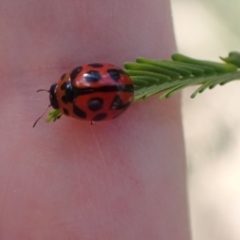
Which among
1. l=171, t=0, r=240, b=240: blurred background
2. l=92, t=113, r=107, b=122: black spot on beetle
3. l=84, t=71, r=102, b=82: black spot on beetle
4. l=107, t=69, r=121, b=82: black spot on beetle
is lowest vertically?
l=171, t=0, r=240, b=240: blurred background

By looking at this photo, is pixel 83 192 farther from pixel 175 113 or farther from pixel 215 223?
pixel 215 223

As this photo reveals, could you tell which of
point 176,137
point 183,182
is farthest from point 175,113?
point 183,182

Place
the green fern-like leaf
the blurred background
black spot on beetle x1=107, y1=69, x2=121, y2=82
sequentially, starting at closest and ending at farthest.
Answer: the green fern-like leaf → black spot on beetle x1=107, y1=69, x2=121, y2=82 → the blurred background

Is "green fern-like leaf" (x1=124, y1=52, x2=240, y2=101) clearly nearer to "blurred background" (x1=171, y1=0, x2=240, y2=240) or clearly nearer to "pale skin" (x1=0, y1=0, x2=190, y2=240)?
"pale skin" (x1=0, y1=0, x2=190, y2=240)

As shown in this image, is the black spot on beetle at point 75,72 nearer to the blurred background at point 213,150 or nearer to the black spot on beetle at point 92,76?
the black spot on beetle at point 92,76

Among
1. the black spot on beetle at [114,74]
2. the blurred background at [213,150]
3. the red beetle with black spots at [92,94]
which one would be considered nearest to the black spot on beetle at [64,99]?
the red beetle with black spots at [92,94]

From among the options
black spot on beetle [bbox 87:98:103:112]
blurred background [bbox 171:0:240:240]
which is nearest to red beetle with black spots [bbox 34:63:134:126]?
black spot on beetle [bbox 87:98:103:112]
